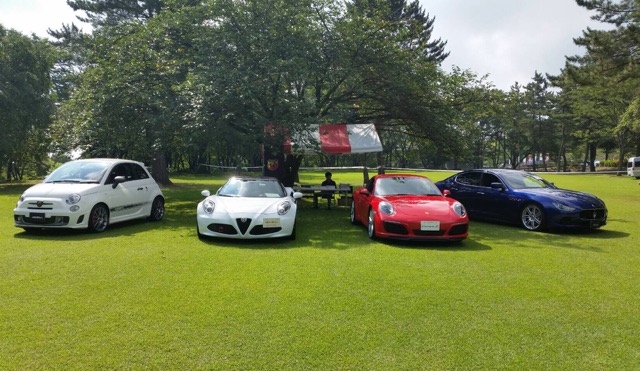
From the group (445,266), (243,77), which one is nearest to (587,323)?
(445,266)

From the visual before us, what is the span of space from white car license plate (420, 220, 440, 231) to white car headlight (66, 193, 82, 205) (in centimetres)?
658

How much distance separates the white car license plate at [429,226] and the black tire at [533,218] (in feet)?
10.8

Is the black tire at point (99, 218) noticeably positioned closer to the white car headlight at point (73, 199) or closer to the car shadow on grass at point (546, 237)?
the white car headlight at point (73, 199)

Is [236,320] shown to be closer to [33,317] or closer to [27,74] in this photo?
[33,317]

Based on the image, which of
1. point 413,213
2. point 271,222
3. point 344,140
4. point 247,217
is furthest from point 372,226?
point 344,140

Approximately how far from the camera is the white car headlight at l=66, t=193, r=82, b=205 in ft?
27.4

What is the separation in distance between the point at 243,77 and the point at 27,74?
51.7 ft

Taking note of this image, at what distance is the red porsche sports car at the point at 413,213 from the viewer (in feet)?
25.6

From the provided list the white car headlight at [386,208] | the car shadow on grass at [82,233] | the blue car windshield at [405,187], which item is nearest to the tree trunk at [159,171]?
the car shadow on grass at [82,233]

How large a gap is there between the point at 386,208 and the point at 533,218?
12.8 ft

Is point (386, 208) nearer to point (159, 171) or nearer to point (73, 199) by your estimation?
point (73, 199)

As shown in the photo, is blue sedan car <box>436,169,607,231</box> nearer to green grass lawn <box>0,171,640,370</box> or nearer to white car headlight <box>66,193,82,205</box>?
green grass lawn <box>0,171,640,370</box>

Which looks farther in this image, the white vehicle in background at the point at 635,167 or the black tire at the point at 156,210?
the white vehicle in background at the point at 635,167

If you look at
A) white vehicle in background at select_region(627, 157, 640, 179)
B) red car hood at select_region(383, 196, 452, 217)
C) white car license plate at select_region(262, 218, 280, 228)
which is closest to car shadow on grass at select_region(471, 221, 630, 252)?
red car hood at select_region(383, 196, 452, 217)
